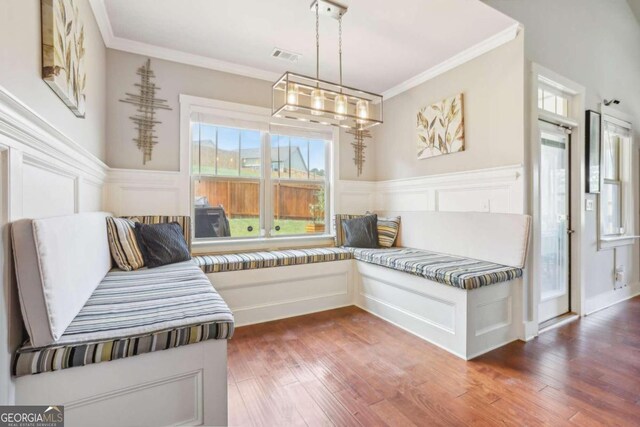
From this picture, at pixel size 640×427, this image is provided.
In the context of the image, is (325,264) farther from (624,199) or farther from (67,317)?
(624,199)

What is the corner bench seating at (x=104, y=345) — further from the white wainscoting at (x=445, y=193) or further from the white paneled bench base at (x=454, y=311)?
the white wainscoting at (x=445, y=193)

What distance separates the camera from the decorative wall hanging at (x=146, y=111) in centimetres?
288

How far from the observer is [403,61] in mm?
3166

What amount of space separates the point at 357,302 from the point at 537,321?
1.64 meters

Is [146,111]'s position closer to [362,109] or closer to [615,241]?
[362,109]

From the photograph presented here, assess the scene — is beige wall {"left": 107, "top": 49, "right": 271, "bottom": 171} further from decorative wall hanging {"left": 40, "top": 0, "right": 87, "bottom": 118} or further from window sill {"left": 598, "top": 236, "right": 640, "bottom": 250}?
window sill {"left": 598, "top": 236, "right": 640, "bottom": 250}

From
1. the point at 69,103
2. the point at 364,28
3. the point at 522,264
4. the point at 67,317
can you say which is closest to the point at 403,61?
the point at 364,28

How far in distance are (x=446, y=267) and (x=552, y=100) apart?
2.03 metres

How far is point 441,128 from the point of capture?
320cm

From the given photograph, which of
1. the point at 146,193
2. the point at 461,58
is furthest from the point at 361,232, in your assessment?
the point at 146,193

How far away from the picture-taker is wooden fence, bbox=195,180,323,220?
129 inches

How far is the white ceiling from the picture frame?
1360mm

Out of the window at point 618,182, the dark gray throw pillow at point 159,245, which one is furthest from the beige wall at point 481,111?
the dark gray throw pillow at point 159,245

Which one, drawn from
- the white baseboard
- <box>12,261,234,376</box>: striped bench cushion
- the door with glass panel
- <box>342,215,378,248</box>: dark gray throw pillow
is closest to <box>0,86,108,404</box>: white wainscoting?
<box>12,261,234,376</box>: striped bench cushion
